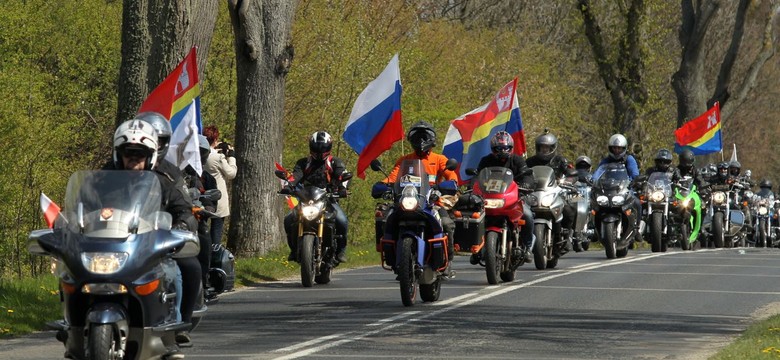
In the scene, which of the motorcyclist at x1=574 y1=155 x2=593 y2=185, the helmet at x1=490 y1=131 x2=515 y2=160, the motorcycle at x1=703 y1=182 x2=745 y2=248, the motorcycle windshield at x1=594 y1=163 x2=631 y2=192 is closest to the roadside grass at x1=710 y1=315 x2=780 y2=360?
the helmet at x1=490 y1=131 x2=515 y2=160

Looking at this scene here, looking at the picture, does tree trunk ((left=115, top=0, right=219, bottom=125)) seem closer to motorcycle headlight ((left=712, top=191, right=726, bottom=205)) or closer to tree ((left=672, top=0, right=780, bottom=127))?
motorcycle headlight ((left=712, top=191, right=726, bottom=205))

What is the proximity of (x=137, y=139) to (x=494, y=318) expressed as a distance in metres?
5.40

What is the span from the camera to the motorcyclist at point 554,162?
23000 millimetres

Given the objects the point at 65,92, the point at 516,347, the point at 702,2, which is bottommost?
the point at 516,347

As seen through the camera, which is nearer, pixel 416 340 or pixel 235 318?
pixel 416 340

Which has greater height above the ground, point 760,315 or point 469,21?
point 469,21

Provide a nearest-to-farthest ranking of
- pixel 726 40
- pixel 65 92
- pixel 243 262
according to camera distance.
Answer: pixel 243 262 → pixel 65 92 → pixel 726 40

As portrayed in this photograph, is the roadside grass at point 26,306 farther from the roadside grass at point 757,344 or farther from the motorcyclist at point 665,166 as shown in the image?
the motorcyclist at point 665,166

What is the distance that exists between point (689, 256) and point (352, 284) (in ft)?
30.8

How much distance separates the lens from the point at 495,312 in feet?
51.3

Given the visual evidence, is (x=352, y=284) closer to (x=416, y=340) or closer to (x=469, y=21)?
(x=416, y=340)

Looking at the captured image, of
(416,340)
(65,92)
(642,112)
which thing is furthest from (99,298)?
(642,112)

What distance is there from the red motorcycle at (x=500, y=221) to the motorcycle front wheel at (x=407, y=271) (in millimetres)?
2653

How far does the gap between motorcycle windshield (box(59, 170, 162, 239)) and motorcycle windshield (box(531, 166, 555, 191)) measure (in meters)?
12.5
